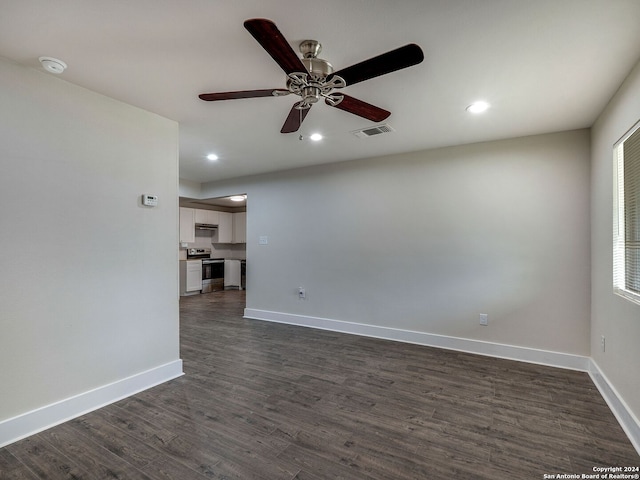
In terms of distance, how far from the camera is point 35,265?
2.12 metres

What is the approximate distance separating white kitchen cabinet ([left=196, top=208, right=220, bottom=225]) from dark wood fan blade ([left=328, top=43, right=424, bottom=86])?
6.92 meters

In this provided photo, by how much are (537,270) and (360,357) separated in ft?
6.95

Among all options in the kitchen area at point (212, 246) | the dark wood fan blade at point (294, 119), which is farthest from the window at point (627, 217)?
the kitchen area at point (212, 246)

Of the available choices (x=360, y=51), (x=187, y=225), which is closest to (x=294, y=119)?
(x=360, y=51)

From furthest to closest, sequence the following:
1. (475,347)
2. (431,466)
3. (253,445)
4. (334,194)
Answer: (334,194) < (475,347) < (253,445) < (431,466)

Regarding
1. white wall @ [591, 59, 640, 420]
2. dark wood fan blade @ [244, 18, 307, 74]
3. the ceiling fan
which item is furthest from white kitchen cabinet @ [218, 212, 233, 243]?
white wall @ [591, 59, 640, 420]


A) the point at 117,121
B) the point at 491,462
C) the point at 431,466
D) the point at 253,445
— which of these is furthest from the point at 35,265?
the point at 491,462

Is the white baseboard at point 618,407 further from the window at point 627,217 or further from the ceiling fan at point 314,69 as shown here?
the ceiling fan at point 314,69

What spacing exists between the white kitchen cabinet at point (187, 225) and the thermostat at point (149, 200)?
16.0ft

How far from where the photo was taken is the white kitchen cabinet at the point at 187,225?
7.41m

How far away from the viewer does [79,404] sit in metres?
2.31

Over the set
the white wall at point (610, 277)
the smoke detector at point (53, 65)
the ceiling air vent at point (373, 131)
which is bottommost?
the white wall at point (610, 277)

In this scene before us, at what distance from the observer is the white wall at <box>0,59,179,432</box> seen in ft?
6.68

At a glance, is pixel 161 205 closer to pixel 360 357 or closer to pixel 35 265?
pixel 35 265
